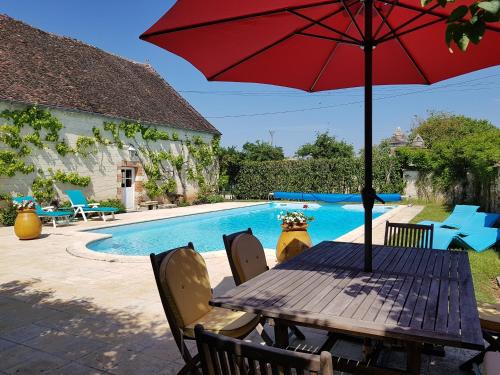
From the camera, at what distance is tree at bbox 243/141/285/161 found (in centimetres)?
3841

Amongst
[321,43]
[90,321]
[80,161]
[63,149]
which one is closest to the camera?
[321,43]

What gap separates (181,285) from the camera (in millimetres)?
2779

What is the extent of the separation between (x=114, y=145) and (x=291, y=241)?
1227cm

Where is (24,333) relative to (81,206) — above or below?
below

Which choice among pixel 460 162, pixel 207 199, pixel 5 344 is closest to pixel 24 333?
pixel 5 344

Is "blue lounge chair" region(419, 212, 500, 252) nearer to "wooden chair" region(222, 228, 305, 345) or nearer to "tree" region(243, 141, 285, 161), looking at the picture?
"wooden chair" region(222, 228, 305, 345)

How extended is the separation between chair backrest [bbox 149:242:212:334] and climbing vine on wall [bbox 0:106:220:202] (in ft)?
37.7

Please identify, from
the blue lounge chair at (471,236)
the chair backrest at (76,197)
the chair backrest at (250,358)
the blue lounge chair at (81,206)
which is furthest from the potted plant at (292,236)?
the chair backrest at (76,197)

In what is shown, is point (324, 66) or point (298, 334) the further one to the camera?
point (324, 66)

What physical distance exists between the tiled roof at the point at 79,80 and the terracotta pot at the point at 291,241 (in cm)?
1070

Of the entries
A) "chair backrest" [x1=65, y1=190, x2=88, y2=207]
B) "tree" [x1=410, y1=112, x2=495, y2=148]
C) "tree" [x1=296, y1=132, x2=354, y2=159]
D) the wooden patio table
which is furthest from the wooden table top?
"tree" [x1=410, y1=112, x2=495, y2=148]

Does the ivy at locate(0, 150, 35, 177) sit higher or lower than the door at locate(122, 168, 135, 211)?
higher

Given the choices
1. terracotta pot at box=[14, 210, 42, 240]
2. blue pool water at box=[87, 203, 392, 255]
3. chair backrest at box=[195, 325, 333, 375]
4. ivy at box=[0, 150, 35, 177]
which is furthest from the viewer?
ivy at box=[0, 150, 35, 177]

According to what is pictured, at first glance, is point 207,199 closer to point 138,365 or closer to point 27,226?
point 27,226
